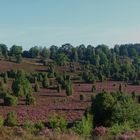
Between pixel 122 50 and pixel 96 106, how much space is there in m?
149

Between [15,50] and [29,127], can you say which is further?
[15,50]

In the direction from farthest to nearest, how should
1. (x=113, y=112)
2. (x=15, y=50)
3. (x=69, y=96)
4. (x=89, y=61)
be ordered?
(x=15, y=50) < (x=89, y=61) < (x=69, y=96) < (x=113, y=112)

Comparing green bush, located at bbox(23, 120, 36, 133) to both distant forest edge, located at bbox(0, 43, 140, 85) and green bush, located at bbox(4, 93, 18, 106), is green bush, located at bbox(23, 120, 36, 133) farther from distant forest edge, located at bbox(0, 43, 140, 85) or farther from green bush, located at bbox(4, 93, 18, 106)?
distant forest edge, located at bbox(0, 43, 140, 85)

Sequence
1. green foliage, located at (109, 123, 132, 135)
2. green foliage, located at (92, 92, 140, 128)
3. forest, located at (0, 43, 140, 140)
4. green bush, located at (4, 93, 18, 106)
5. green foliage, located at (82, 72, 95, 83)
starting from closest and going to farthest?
green foliage, located at (109, 123, 132, 135)
forest, located at (0, 43, 140, 140)
green foliage, located at (92, 92, 140, 128)
green bush, located at (4, 93, 18, 106)
green foliage, located at (82, 72, 95, 83)

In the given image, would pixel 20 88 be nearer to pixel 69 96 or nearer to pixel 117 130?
pixel 69 96

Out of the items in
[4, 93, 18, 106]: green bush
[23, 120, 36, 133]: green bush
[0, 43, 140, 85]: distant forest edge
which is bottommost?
[4, 93, 18, 106]: green bush

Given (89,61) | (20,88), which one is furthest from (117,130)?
(89,61)

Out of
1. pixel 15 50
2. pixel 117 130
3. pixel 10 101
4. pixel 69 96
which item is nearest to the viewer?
pixel 117 130

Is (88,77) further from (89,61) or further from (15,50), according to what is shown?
(15,50)

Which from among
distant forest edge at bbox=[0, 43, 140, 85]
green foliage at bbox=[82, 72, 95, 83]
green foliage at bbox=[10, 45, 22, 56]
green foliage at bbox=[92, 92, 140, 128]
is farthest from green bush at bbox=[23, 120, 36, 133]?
green foliage at bbox=[10, 45, 22, 56]

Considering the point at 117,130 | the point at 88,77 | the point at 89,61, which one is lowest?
the point at 117,130

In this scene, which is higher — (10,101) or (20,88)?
(20,88)

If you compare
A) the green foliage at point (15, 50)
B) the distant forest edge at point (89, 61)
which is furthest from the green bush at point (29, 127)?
the green foliage at point (15, 50)

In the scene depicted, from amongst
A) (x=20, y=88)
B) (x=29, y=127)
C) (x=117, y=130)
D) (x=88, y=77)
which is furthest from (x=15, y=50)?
(x=117, y=130)
